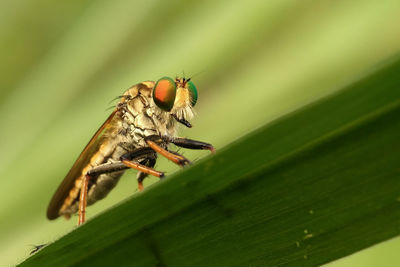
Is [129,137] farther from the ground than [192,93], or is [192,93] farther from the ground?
[192,93]

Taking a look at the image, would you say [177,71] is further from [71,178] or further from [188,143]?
[71,178]

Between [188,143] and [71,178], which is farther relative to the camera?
[71,178]

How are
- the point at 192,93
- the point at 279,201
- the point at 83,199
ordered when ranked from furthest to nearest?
1. the point at 192,93
2. the point at 83,199
3. the point at 279,201

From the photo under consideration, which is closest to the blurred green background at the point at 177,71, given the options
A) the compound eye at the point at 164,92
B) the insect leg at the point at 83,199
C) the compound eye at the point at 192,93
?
the compound eye at the point at 192,93

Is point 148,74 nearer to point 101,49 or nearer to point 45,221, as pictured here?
point 101,49

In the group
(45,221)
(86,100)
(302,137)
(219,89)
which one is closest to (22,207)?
(45,221)

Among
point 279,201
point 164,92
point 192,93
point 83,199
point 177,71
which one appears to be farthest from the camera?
point 177,71

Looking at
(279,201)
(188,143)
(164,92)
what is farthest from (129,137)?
(279,201)
